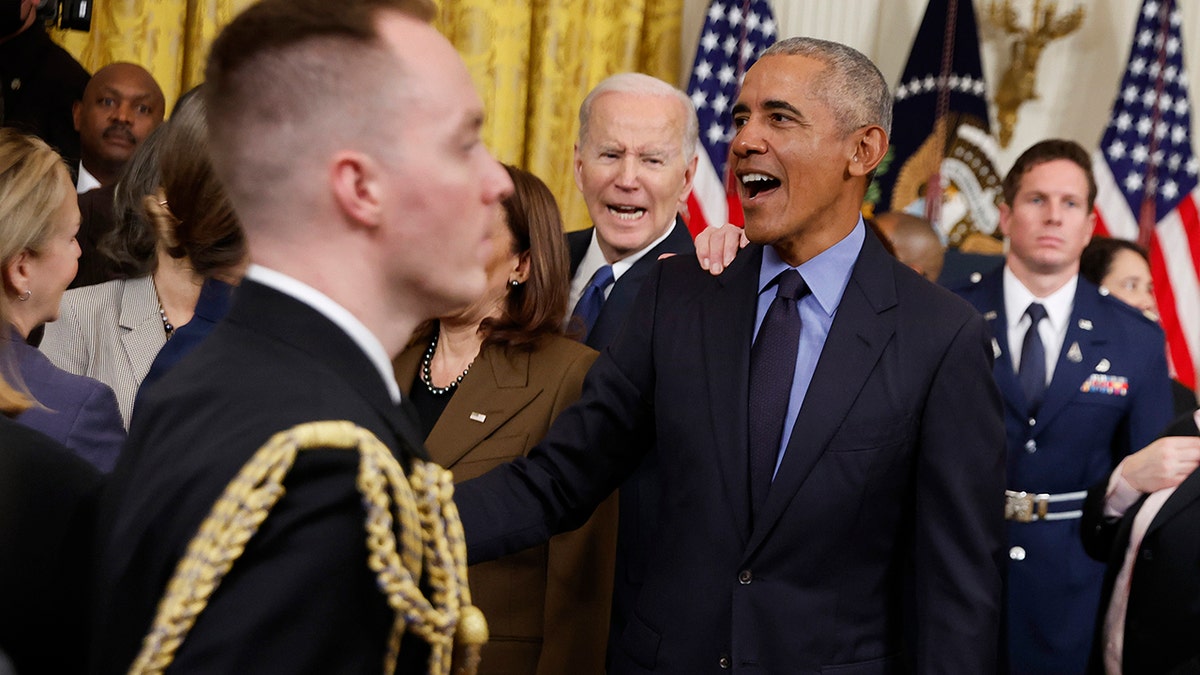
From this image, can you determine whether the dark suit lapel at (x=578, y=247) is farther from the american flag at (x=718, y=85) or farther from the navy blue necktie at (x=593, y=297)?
the american flag at (x=718, y=85)

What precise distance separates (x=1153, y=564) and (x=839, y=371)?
3.05 feet

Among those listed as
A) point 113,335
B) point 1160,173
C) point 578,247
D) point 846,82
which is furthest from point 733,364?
point 1160,173

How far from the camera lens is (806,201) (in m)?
2.21

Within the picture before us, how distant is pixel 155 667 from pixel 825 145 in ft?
5.13

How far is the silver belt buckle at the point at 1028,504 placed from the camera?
3740 millimetres

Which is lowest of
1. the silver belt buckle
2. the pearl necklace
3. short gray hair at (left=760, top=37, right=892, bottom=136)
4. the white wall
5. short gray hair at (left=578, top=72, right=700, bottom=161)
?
the silver belt buckle

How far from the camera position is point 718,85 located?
5750 millimetres

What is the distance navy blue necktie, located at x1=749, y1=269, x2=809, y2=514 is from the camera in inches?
82.4

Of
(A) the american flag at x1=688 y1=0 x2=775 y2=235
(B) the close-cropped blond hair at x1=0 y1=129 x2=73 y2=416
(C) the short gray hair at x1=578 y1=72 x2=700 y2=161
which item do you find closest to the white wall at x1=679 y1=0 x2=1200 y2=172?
(A) the american flag at x1=688 y1=0 x2=775 y2=235

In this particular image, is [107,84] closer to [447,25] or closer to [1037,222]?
[447,25]

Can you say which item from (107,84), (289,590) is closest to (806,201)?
(289,590)

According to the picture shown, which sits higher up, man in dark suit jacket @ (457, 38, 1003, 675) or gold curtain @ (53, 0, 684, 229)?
gold curtain @ (53, 0, 684, 229)

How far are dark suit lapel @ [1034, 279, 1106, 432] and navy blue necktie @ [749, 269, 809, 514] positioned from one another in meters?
1.79

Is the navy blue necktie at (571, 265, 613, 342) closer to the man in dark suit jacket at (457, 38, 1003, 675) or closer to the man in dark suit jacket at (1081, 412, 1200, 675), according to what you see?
the man in dark suit jacket at (457, 38, 1003, 675)
